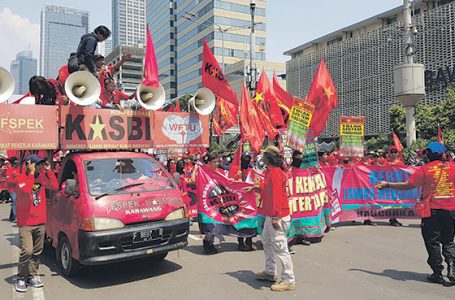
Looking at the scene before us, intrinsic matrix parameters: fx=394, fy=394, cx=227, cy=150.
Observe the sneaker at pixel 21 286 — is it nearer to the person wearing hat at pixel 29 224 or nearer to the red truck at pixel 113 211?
the person wearing hat at pixel 29 224

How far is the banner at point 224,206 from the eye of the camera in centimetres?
730

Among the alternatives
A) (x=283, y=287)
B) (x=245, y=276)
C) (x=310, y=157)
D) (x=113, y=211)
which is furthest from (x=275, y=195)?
(x=310, y=157)

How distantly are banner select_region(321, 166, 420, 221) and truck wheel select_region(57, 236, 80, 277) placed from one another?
6.02 meters

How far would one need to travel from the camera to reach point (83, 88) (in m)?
6.28

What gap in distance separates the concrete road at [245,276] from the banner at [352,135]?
5238 mm

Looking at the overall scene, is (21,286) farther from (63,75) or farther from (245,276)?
(63,75)

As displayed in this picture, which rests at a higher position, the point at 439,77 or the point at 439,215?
the point at 439,77

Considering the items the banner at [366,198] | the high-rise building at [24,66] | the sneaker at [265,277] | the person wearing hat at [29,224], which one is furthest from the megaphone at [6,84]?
the high-rise building at [24,66]

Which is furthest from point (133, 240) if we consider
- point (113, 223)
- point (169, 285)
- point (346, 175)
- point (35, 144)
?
point (346, 175)

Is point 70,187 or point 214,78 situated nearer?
point 70,187

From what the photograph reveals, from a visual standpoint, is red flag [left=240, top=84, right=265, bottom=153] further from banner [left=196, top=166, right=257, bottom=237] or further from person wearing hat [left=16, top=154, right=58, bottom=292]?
person wearing hat [left=16, top=154, right=58, bottom=292]

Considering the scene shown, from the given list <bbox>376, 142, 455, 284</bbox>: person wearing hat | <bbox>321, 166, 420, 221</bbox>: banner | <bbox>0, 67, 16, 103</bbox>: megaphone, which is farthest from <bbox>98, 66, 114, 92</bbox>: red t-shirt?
<bbox>376, 142, 455, 284</bbox>: person wearing hat

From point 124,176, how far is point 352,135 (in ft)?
29.3

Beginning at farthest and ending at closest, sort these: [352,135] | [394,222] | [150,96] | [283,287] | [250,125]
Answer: [352,135] → [250,125] → [394,222] → [150,96] → [283,287]
